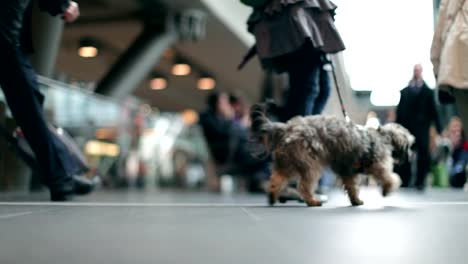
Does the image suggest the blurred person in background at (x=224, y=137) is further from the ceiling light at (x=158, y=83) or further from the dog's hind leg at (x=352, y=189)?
the ceiling light at (x=158, y=83)

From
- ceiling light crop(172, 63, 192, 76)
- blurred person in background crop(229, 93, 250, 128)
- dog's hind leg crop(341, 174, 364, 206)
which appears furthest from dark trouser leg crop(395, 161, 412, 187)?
ceiling light crop(172, 63, 192, 76)

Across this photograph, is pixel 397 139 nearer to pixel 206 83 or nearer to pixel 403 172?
pixel 403 172

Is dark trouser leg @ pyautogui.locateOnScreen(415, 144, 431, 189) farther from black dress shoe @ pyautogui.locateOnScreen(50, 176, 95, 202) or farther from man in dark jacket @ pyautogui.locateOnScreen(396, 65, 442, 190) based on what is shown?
black dress shoe @ pyautogui.locateOnScreen(50, 176, 95, 202)

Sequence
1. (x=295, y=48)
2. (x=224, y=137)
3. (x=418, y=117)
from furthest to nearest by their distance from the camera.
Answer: (x=224, y=137) → (x=418, y=117) → (x=295, y=48)

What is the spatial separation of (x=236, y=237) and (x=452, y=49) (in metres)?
2.73

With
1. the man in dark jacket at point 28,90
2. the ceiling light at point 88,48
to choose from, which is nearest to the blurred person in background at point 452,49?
the man in dark jacket at point 28,90

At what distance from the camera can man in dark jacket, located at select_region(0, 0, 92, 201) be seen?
4.18 meters

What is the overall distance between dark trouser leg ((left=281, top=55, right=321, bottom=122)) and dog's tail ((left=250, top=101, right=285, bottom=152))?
35cm

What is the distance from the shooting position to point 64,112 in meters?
8.47

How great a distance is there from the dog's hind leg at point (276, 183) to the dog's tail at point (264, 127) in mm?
193

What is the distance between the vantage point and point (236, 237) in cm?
224

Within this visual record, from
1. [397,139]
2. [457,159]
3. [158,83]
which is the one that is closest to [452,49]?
[397,139]

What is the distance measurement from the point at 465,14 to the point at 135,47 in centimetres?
1023

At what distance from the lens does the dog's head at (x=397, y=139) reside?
4.00 m
